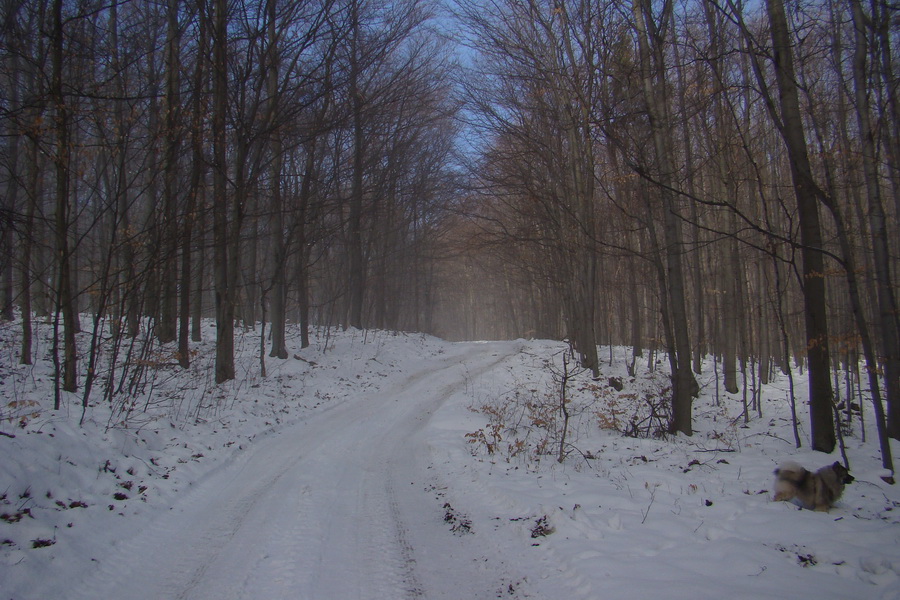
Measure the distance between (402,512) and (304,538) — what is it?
1144 mm

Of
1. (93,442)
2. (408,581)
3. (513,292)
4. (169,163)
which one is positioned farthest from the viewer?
(513,292)

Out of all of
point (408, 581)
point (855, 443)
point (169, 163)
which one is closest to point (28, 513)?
point (408, 581)

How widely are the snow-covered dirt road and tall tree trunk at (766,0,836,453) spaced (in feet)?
17.0

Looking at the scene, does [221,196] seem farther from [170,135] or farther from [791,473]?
[791,473]

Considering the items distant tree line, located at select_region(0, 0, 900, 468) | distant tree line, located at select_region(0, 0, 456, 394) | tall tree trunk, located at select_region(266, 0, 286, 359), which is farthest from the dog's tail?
tall tree trunk, located at select_region(266, 0, 286, 359)

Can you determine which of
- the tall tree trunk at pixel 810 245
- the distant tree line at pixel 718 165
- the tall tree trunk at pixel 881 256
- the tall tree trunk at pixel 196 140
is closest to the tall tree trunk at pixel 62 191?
the tall tree trunk at pixel 196 140

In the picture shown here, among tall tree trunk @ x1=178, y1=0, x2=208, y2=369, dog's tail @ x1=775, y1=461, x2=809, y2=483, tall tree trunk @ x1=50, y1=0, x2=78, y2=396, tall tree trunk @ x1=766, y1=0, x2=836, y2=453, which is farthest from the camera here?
tall tree trunk @ x1=178, y1=0, x2=208, y2=369

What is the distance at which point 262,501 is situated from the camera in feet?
18.0

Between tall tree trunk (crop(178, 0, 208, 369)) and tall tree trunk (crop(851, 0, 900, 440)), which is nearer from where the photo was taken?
tall tree trunk (crop(851, 0, 900, 440))

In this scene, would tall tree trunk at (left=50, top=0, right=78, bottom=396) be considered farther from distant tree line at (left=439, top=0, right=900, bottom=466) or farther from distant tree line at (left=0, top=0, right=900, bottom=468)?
distant tree line at (left=439, top=0, right=900, bottom=466)

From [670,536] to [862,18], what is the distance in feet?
27.4

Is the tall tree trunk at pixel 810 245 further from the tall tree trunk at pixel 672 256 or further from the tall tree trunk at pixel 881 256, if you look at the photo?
the tall tree trunk at pixel 672 256

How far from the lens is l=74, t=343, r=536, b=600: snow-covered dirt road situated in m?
3.67

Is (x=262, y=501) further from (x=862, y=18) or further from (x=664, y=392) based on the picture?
(x=862, y=18)
